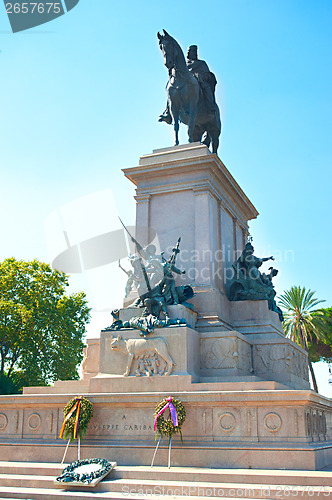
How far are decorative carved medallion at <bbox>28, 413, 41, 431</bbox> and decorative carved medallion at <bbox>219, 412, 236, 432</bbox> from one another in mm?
5062

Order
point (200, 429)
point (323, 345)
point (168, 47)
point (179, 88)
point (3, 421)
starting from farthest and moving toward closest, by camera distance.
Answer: point (323, 345)
point (179, 88)
point (168, 47)
point (3, 421)
point (200, 429)

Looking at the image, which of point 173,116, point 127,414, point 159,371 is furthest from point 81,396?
point 173,116

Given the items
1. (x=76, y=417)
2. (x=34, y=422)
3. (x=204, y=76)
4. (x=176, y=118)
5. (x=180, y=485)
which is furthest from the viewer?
(x=204, y=76)

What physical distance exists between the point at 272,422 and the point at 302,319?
3654cm

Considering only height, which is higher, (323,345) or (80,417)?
(323,345)

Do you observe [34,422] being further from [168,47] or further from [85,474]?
[168,47]

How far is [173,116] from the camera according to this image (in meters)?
21.1

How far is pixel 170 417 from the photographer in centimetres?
1304

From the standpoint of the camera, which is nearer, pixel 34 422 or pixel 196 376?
pixel 34 422

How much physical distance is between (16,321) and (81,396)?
24167 millimetres

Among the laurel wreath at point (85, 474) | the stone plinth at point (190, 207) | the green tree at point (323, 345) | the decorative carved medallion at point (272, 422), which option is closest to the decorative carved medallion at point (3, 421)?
the laurel wreath at point (85, 474)

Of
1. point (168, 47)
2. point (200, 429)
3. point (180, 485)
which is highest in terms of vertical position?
point (168, 47)

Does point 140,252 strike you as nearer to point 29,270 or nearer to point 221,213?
point 221,213

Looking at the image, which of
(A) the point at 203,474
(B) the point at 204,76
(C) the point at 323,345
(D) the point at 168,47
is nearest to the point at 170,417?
(A) the point at 203,474
